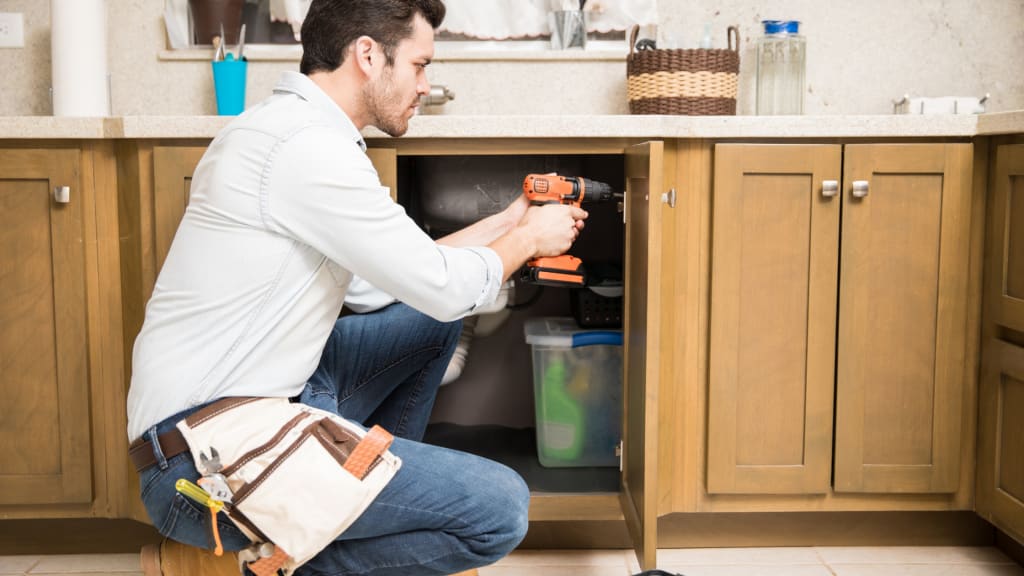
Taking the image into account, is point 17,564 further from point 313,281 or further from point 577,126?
point 577,126

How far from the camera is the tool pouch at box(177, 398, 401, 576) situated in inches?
52.7

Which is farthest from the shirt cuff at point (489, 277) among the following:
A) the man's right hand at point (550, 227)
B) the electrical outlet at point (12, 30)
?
the electrical outlet at point (12, 30)

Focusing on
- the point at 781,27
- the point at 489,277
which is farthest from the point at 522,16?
the point at 489,277

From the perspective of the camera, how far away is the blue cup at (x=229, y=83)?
244 cm

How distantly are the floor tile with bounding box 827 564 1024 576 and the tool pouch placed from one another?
1190mm

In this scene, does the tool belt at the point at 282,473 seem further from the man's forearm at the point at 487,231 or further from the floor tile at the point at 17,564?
the floor tile at the point at 17,564

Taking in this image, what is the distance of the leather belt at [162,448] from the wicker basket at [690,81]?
1343mm

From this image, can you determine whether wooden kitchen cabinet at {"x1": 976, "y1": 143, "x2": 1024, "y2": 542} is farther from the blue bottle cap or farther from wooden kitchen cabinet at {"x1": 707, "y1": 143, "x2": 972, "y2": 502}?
the blue bottle cap

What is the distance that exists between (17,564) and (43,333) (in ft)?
1.77

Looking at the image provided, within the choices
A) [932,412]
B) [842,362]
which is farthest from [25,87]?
[932,412]

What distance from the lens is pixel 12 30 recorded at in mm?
2611

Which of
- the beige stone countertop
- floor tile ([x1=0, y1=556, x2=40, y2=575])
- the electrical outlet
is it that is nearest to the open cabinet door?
the beige stone countertop

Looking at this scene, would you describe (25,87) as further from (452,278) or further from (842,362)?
(842,362)

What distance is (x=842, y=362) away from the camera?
2102 mm
